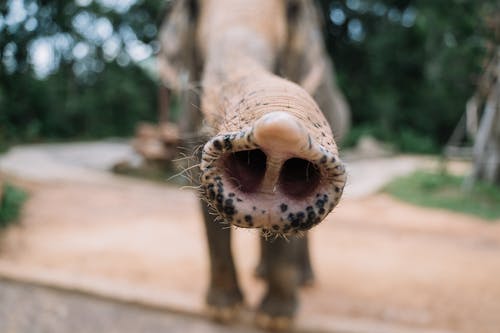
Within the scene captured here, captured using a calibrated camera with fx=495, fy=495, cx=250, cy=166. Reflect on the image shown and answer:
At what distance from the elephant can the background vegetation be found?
15237mm

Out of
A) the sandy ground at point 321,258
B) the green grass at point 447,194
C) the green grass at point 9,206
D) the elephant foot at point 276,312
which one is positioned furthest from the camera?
the green grass at point 447,194

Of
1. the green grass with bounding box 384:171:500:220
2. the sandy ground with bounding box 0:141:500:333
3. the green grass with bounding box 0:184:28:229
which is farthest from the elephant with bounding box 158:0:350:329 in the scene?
the green grass with bounding box 384:171:500:220

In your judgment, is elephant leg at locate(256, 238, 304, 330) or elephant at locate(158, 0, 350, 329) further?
elephant leg at locate(256, 238, 304, 330)

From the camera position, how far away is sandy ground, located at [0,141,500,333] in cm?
306

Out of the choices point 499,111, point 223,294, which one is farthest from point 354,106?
point 223,294

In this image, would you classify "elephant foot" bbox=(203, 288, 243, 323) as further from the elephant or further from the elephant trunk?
the elephant trunk

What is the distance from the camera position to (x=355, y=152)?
17484 millimetres

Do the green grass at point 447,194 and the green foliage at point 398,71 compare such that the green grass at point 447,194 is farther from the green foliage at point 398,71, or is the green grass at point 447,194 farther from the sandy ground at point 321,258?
the green foliage at point 398,71

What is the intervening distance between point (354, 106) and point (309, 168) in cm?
2136

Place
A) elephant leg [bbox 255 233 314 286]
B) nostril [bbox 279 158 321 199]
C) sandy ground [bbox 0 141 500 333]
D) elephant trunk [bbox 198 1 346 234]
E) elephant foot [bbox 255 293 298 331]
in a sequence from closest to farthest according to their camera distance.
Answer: elephant trunk [bbox 198 1 346 234] < nostril [bbox 279 158 321 199] < elephant foot [bbox 255 293 298 331] < sandy ground [bbox 0 141 500 333] < elephant leg [bbox 255 233 314 286]

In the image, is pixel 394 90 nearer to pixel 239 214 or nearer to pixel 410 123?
pixel 410 123

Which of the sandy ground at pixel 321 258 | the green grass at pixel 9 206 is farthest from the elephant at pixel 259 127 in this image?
the green grass at pixel 9 206

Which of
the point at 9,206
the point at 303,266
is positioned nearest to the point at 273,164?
the point at 303,266

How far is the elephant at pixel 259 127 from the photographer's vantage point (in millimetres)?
999
